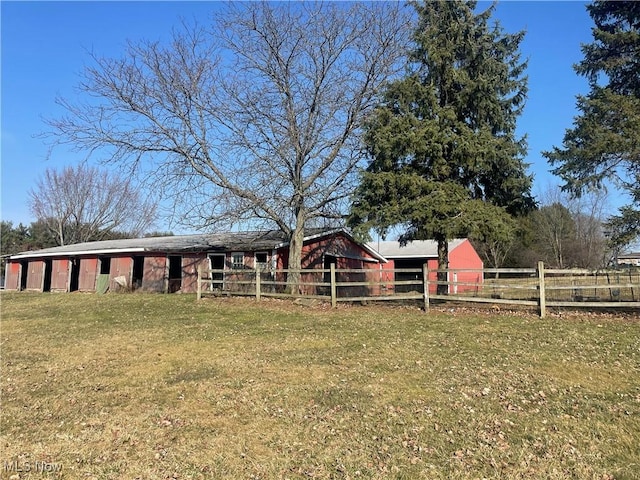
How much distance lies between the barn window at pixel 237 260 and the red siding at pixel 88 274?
10.7 meters

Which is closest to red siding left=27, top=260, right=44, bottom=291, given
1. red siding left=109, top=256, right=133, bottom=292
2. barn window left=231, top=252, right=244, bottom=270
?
red siding left=109, top=256, right=133, bottom=292

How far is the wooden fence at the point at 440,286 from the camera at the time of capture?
11531mm

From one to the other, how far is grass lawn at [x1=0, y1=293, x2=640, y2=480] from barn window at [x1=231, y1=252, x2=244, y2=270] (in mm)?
11830

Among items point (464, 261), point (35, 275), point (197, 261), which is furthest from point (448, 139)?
point (35, 275)

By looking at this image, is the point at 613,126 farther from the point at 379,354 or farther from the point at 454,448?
the point at 454,448

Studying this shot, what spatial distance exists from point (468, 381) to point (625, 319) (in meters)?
6.83

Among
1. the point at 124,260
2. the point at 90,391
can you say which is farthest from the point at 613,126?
the point at 124,260

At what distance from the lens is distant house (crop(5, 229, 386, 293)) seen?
22.7 meters

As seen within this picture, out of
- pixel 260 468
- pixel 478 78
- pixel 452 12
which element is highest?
pixel 452 12

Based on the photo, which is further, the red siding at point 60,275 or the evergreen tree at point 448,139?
the red siding at point 60,275

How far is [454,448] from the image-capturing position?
438 cm

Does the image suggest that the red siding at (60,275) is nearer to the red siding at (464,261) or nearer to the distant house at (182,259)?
the distant house at (182,259)

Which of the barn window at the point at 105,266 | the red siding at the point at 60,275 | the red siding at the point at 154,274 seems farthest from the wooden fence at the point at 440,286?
the red siding at the point at 60,275

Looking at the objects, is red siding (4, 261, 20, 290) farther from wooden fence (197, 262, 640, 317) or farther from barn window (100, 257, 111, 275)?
wooden fence (197, 262, 640, 317)
